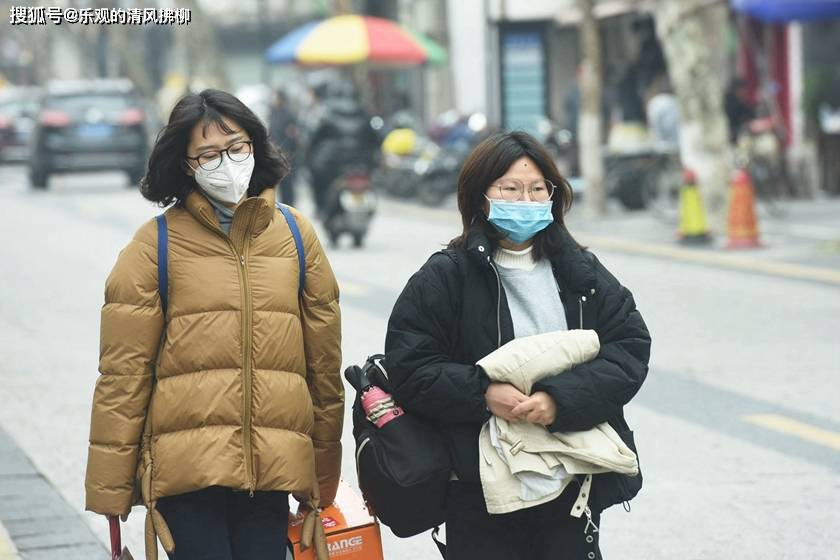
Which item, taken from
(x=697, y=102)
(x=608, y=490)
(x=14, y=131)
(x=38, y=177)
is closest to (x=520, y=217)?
(x=608, y=490)

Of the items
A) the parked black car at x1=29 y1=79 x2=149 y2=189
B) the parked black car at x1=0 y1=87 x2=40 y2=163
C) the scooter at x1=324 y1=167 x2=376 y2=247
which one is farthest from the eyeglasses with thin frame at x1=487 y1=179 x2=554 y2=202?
the parked black car at x1=0 y1=87 x2=40 y2=163

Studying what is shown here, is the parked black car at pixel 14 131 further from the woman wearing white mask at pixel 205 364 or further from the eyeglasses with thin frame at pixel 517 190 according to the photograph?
the eyeglasses with thin frame at pixel 517 190

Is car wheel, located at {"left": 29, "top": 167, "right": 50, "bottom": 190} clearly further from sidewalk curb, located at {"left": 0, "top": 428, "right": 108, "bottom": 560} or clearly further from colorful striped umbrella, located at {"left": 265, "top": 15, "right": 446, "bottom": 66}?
sidewalk curb, located at {"left": 0, "top": 428, "right": 108, "bottom": 560}

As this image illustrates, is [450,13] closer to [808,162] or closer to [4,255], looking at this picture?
[808,162]

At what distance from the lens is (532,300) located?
3.95m

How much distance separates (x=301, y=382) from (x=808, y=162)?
1806 centimetres

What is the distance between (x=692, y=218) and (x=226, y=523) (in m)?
13.1

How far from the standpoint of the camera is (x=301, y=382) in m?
4.02

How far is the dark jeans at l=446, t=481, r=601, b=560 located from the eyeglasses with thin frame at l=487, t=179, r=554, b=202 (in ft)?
2.21

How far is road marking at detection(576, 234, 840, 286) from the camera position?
1388cm

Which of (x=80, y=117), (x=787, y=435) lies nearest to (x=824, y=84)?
(x=80, y=117)

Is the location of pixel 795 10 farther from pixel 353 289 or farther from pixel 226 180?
pixel 226 180

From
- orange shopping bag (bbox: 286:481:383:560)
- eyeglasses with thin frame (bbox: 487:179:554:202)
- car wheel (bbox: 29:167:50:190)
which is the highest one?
eyeglasses with thin frame (bbox: 487:179:554:202)

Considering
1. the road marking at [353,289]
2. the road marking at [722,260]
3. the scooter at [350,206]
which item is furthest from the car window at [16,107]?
the road marking at [353,289]
